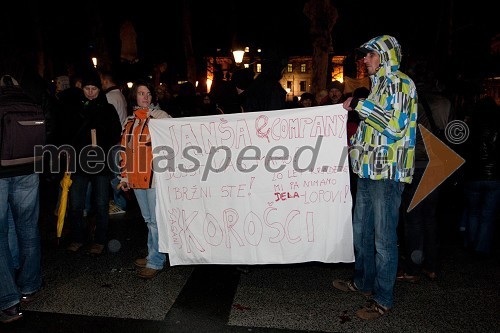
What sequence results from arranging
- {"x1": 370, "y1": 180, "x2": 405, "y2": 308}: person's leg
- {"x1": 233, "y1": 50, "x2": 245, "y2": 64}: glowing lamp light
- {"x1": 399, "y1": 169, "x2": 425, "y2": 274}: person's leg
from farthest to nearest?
{"x1": 233, "y1": 50, "x2": 245, "y2": 64}: glowing lamp light → {"x1": 399, "y1": 169, "x2": 425, "y2": 274}: person's leg → {"x1": 370, "y1": 180, "x2": 405, "y2": 308}: person's leg

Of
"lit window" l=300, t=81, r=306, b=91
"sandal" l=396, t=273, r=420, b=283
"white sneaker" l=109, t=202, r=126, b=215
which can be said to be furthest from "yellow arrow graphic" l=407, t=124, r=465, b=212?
"lit window" l=300, t=81, r=306, b=91

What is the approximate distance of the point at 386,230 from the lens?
146 inches


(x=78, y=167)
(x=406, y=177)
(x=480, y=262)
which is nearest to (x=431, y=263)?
(x=480, y=262)

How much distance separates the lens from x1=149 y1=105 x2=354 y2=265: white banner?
406cm

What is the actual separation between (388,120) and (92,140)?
335cm

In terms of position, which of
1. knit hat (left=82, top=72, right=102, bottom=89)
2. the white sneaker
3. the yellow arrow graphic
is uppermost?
knit hat (left=82, top=72, right=102, bottom=89)

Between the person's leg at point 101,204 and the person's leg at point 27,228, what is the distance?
115cm

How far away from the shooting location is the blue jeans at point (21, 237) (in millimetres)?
3713

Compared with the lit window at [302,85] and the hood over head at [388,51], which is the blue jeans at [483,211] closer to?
the hood over head at [388,51]

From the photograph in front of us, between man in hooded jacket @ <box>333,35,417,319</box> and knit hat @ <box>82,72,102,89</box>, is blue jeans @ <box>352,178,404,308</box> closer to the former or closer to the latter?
man in hooded jacket @ <box>333,35,417,319</box>

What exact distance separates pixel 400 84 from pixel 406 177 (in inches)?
29.2

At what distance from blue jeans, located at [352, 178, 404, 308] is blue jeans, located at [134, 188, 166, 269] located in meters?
1.98

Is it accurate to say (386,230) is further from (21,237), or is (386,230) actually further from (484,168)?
(21,237)

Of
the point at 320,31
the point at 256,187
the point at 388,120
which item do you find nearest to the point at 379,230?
the point at 388,120
